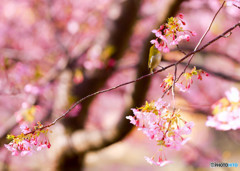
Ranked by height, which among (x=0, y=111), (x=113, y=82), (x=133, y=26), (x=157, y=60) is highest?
(x=0, y=111)

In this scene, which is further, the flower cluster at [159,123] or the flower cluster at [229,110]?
the flower cluster at [229,110]

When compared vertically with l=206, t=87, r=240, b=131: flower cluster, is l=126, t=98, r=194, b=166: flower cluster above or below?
below

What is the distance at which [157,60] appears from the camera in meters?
1.50

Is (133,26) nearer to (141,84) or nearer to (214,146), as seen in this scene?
(141,84)

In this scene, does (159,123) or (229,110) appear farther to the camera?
(229,110)

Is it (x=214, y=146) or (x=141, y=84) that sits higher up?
(x=214, y=146)

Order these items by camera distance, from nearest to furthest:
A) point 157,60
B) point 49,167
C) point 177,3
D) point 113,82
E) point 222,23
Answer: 1. point 157,60
2. point 177,3
3. point 49,167
4. point 222,23
5. point 113,82

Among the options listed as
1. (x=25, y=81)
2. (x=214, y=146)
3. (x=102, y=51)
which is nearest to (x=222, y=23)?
(x=102, y=51)

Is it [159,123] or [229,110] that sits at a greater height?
[229,110]

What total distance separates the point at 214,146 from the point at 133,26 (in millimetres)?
11333

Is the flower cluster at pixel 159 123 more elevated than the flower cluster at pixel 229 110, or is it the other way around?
the flower cluster at pixel 229 110

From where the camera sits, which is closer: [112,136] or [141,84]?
[141,84]

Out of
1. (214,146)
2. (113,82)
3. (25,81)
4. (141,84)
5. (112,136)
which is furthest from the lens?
(214,146)

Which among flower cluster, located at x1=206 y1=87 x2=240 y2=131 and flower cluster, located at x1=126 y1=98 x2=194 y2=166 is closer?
flower cluster, located at x1=126 y1=98 x2=194 y2=166
